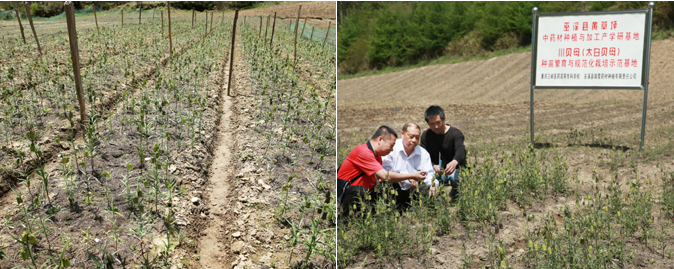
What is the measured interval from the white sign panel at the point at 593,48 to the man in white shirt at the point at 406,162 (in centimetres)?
378

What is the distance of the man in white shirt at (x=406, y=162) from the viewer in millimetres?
4008

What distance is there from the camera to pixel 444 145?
4691 millimetres

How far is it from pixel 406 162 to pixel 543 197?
146 centimetres

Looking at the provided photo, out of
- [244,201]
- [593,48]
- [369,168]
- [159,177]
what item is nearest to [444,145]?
[369,168]

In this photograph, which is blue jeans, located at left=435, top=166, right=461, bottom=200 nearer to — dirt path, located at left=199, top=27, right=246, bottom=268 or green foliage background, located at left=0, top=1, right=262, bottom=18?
dirt path, located at left=199, top=27, right=246, bottom=268

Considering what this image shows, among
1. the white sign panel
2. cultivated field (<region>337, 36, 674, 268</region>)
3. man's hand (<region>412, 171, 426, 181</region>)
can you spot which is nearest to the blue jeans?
cultivated field (<region>337, 36, 674, 268</region>)

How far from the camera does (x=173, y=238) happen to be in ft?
11.3

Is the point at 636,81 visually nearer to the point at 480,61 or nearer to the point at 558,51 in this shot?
the point at 558,51

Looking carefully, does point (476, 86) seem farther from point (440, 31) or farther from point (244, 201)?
point (244, 201)

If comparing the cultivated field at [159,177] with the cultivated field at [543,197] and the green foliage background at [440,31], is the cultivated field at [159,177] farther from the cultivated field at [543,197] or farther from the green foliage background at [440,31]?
the green foliage background at [440,31]

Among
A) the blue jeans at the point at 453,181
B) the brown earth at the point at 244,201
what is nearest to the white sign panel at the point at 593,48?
the blue jeans at the point at 453,181

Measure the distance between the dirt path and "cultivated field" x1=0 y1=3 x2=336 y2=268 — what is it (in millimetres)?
15

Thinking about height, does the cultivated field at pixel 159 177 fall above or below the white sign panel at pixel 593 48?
below

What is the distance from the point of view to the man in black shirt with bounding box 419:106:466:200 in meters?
4.45
